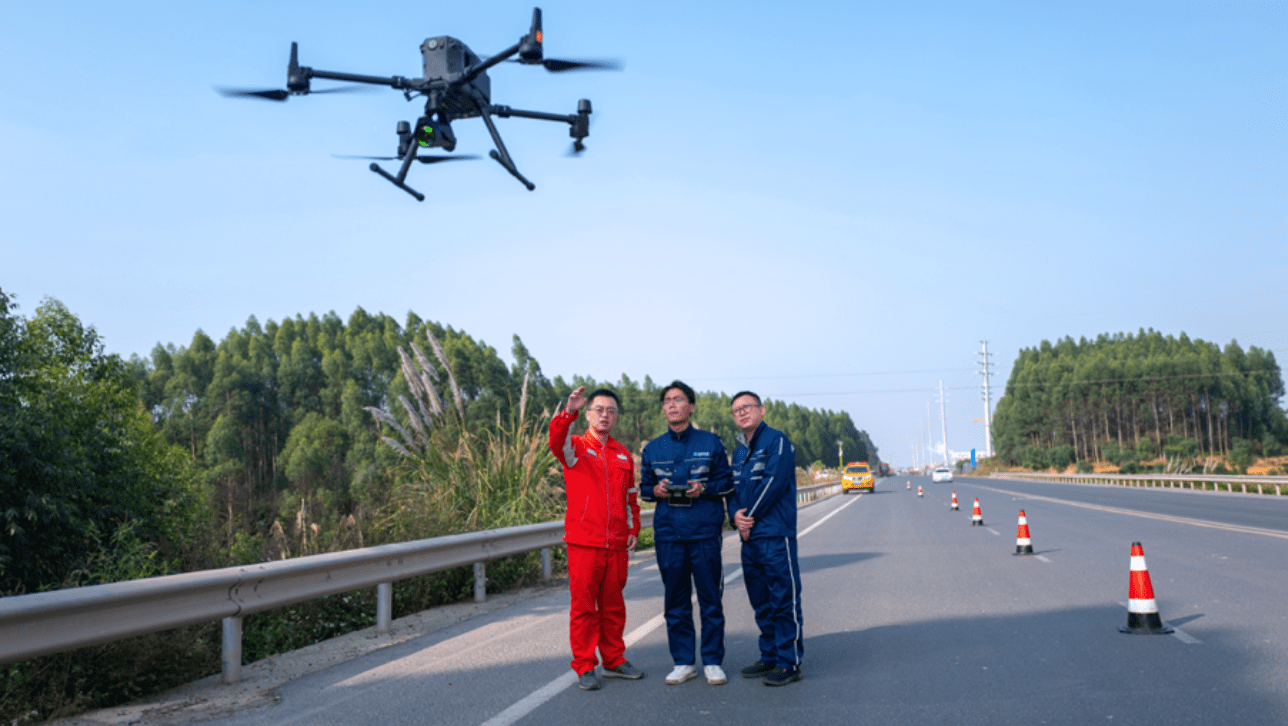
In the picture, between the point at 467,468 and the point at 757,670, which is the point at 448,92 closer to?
the point at 467,468

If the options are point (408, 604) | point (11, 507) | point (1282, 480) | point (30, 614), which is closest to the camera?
point (30, 614)

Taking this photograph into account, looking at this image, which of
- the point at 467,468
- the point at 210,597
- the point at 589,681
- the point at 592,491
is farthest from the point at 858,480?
the point at 210,597

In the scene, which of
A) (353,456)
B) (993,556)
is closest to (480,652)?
(993,556)

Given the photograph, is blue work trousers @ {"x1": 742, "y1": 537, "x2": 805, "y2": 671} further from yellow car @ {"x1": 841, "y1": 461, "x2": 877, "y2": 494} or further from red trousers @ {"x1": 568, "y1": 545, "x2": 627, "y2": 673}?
yellow car @ {"x1": 841, "y1": 461, "x2": 877, "y2": 494}

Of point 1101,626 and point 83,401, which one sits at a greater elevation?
point 83,401

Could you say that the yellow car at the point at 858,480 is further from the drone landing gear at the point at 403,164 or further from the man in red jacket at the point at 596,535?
the man in red jacket at the point at 596,535

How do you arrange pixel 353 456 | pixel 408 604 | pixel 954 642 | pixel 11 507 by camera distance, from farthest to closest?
pixel 353 456 → pixel 11 507 → pixel 408 604 → pixel 954 642

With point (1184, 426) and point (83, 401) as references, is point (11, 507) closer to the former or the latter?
point (83, 401)
